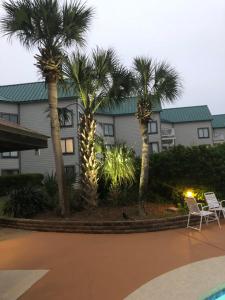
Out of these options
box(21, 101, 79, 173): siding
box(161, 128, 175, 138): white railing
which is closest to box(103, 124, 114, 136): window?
box(21, 101, 79, 173): siding

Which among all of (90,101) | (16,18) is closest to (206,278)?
(90,101)

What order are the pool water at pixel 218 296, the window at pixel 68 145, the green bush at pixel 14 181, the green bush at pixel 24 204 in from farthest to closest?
the window at pixel 68 145 < the green bush at pixel 14 181 < the green bush at pixel 24 204 < the pool water at pixel 218 296

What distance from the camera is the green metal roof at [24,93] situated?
3279cm

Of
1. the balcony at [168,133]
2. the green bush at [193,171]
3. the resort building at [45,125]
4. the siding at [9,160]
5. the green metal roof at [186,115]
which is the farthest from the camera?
the green metal roof at [186,115]

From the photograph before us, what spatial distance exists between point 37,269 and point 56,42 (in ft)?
26.5

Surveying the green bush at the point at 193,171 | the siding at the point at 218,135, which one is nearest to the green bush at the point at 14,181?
the green bush at the point at 193,171

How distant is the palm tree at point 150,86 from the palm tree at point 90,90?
0.90 meters

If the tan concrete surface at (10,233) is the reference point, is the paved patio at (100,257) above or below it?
below

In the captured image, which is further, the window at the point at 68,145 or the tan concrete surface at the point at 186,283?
the window at the point at 68,145

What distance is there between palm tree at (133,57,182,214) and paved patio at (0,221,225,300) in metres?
4.65

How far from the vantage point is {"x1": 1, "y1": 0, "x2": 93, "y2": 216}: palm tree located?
12508mm

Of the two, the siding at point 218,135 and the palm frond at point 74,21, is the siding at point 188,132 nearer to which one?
the siding at point 218,135

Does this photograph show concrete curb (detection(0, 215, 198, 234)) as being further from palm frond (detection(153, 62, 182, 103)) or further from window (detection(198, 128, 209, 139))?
window (detection(198, 128, 209, 139))

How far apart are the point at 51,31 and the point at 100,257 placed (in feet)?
25.4
